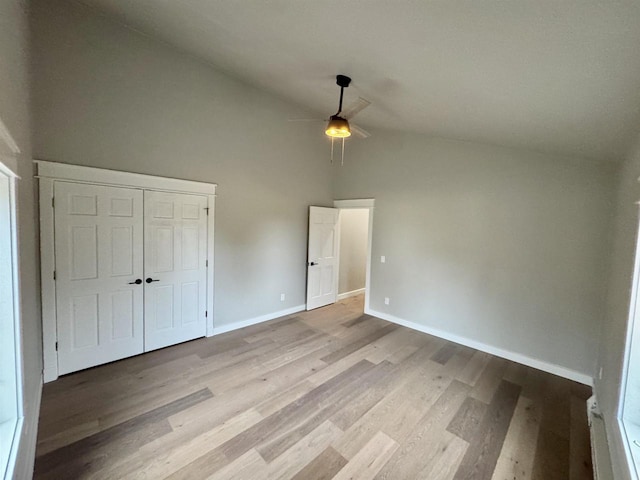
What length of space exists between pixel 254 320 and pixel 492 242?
12.3 ft

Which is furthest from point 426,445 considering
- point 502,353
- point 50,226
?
point 50,226

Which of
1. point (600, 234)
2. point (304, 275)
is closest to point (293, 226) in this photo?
point (304, 275)

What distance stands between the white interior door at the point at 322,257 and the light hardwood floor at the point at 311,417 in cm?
171

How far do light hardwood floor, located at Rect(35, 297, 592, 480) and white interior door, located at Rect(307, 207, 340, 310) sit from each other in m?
1.71

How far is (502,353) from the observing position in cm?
358

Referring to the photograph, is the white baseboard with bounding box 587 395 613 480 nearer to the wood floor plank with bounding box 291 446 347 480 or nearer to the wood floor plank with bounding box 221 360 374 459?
the wood floor plank with bounding box 291 446 347 480

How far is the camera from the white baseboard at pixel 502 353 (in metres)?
3.09

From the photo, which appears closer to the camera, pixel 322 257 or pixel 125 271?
pixel 125 271

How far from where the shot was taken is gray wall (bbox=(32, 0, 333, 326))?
2.66 m

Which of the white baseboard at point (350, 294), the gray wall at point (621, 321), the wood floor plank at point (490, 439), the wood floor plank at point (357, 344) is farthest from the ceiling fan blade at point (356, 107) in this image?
the white baseboard at point (350, 294)

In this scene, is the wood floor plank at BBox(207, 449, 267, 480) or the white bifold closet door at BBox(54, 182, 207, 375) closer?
the wood floor plank at BBox(207, 449, 267, 480)

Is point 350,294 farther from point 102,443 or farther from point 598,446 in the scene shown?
point 102,443

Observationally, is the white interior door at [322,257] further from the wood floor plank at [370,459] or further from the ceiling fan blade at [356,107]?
the wood floor plank at [370,459]

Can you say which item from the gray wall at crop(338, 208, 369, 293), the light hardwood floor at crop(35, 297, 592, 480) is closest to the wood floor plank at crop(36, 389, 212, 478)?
the light hardwood floor at crop(35, 297, 592, 480)
